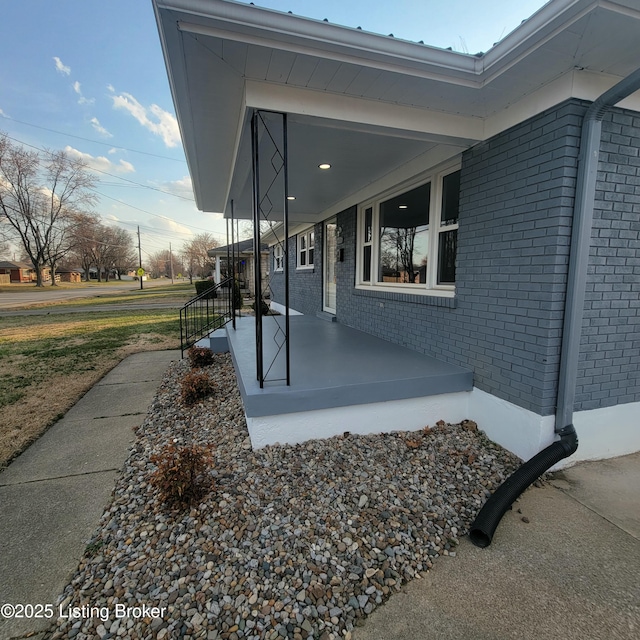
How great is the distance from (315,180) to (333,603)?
500 cm

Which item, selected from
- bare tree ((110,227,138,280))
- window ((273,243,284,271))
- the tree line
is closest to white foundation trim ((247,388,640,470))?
window ((273,243,284,271))

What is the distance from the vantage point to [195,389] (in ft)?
13.5

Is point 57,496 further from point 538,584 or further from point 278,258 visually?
point 278,258

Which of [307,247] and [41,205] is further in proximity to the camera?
[41,205]

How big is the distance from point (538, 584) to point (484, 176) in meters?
3.06

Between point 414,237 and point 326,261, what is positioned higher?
Result: point 414,237

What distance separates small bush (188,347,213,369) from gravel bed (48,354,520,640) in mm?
2510

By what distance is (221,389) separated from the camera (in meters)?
4.50

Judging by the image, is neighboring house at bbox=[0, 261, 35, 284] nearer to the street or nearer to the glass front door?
the street

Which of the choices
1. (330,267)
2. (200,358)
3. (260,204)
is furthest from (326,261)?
(260,204)

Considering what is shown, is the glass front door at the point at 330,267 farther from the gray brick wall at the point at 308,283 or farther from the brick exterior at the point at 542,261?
the brick exterior at the point at 542,261

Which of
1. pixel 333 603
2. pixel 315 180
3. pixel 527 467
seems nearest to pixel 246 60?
pixel 315 180

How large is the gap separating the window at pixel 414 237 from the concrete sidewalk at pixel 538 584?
227 centimetres

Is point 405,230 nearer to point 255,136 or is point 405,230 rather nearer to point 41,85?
point 255,136
